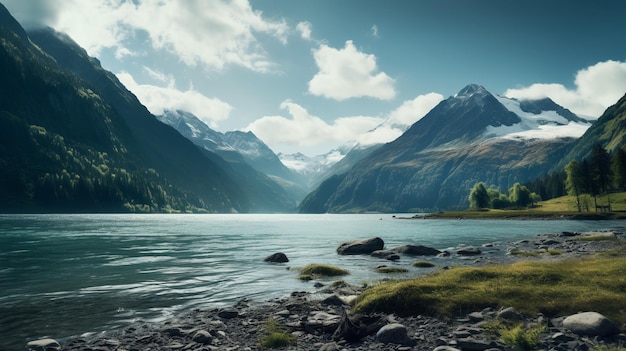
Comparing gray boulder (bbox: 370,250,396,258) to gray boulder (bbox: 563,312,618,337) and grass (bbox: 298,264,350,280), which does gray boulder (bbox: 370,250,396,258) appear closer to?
grass (bbox: 298,264,350,280)

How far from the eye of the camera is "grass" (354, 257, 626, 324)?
17125mm

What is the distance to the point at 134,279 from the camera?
3331 centimetres

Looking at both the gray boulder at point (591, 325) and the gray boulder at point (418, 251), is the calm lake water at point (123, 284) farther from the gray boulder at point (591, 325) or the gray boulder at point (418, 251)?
the gray boulder at point (591, 325)

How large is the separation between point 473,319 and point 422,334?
2915 millimetres

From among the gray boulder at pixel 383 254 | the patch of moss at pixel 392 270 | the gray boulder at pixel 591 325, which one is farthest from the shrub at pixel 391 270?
the gray boulder at pixel 591 325

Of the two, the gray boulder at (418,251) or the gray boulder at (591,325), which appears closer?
the gray boulder at (591,325)

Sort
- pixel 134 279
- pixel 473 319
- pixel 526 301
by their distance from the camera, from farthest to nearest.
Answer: pixel 134 279, pixel 526 301, pixel 473 319

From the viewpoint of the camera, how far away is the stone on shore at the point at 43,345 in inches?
605

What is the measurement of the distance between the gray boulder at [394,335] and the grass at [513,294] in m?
3.55

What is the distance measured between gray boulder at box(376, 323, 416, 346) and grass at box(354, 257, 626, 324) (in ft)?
11.6

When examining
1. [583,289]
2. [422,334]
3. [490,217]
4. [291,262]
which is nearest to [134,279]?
[291,262]

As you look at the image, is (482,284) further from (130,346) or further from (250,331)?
(130,346)

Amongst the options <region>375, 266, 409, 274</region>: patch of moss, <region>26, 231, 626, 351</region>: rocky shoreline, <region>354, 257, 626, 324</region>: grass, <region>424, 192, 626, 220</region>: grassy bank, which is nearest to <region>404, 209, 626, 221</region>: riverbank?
<region>424, 192, 626, 220</region>: grassy bank

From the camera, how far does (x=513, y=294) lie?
18969 mm
